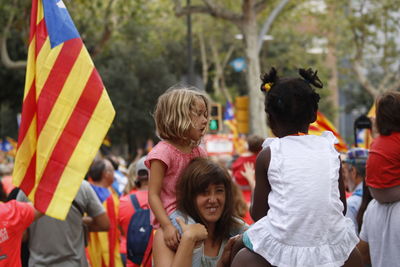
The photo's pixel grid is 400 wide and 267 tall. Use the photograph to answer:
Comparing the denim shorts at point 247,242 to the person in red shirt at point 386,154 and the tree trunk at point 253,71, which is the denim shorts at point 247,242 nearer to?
the person in red shirt at point 386,154

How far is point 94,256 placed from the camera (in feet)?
27.9

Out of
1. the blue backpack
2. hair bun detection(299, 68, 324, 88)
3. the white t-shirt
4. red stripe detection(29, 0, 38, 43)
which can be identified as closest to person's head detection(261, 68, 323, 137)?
hair bun detection(299, 68, 324, 88)

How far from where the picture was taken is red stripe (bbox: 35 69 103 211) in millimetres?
5008

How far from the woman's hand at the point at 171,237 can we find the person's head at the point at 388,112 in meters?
1.65

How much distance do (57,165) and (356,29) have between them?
82.1 feet

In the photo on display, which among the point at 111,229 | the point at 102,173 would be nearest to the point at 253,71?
the point at 102,173

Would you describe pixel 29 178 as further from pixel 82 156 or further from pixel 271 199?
pixel 271 199

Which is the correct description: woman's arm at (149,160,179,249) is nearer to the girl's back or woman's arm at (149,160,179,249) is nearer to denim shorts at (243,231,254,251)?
denim shorts at (243,231,254,251)

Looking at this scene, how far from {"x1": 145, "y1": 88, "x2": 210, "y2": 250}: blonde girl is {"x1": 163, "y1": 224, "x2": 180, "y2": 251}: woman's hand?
0.30 ft

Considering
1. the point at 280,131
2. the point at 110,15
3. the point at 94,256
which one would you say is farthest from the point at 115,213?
the point at 110,15

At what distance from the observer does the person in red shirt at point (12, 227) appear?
504 cm

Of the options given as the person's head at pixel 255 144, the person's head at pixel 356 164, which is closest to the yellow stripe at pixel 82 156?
the person's head at pixel 356 164

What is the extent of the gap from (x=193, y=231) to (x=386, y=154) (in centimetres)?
150

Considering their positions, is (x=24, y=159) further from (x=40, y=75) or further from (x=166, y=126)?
(x=166, y=126)
